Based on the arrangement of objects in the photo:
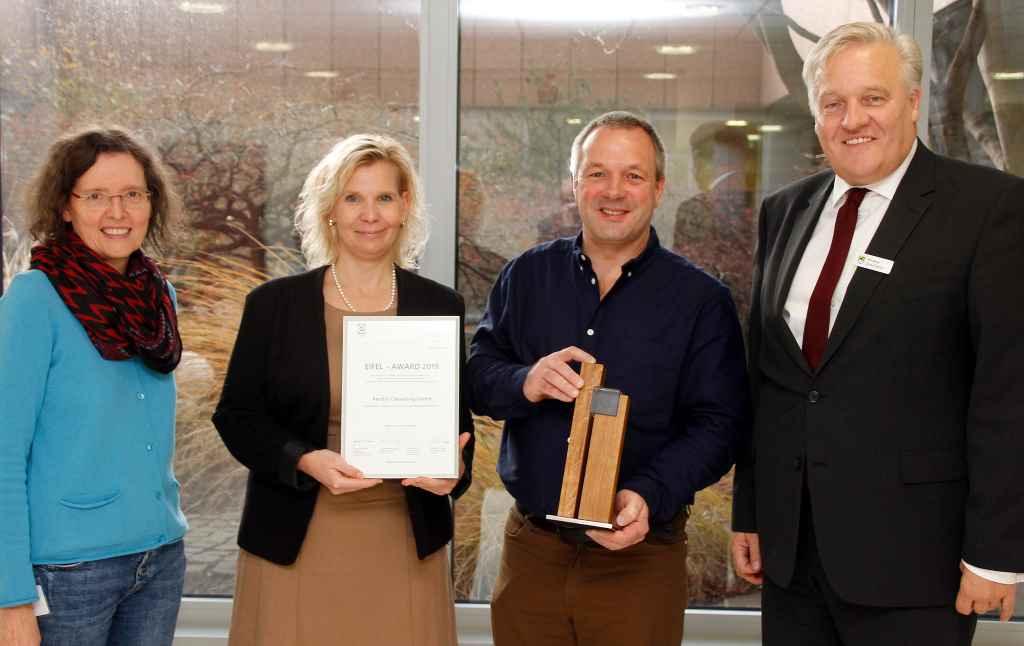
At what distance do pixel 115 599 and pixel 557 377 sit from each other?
110 centimetres

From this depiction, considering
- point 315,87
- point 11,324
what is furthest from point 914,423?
point 315,87

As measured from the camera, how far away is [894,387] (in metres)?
1.90

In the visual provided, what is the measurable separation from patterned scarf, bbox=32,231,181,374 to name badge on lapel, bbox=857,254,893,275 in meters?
1.57

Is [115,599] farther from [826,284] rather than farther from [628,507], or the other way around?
[826,284]

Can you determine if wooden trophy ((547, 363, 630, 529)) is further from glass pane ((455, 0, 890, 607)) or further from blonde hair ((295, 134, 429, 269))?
glass pane ((455, 0, 890, 607))

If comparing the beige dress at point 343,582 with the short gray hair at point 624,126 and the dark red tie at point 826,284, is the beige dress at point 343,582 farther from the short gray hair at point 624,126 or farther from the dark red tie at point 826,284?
the dark red tie at point 826,284

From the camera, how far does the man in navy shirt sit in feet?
7.22

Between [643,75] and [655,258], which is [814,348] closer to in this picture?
[655,258]

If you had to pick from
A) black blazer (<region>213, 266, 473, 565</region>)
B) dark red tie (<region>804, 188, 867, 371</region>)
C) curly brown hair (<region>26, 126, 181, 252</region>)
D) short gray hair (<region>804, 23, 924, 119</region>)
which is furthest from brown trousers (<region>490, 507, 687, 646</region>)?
curly brown hair (<region>26, 126, 181, 252</region>)

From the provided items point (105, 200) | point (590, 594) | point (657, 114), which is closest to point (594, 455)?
point (590, 594)

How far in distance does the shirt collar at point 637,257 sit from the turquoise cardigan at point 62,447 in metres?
1.10

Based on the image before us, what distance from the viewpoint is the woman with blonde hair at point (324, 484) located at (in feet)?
7.12

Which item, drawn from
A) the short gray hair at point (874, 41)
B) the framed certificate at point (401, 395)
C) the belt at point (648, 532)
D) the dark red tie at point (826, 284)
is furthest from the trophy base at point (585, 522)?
the short gray hair at point (874, 41)

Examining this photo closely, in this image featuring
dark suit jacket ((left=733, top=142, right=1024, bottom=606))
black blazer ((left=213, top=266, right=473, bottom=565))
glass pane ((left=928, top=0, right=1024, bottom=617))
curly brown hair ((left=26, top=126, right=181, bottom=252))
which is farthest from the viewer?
glass pane ((left=928, top=0, right=1024, bottom=617))
